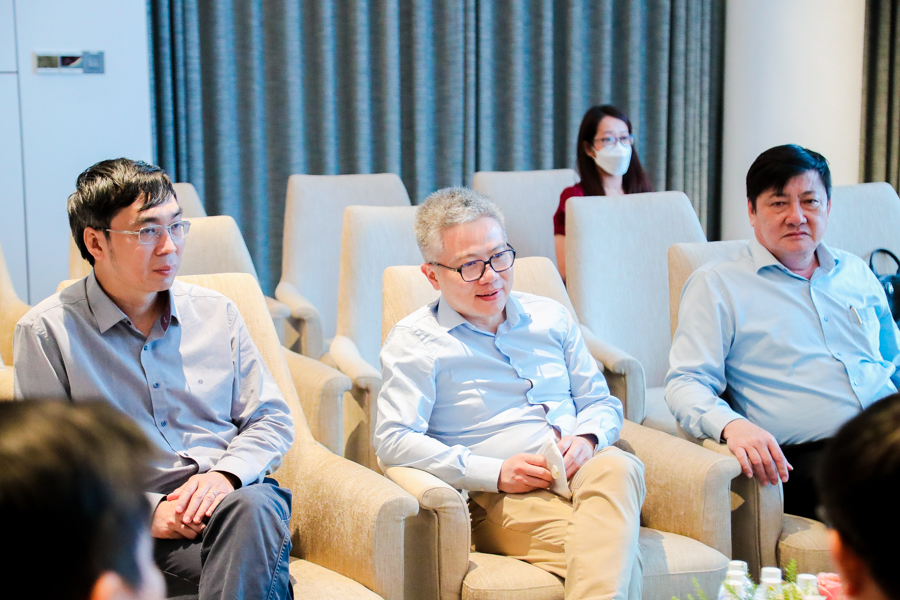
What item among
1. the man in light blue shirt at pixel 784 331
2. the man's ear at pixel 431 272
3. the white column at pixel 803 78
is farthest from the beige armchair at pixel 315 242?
the white column at pixel 803 78

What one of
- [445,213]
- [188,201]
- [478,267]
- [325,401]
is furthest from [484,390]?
[188,201]

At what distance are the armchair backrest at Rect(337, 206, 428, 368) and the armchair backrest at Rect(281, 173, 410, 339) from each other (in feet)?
2.01

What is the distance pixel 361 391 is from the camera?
103 inches

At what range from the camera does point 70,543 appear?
0.52 metres

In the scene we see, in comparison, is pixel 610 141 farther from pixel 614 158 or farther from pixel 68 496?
pixel 68 496

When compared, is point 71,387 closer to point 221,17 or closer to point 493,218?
point 493,218

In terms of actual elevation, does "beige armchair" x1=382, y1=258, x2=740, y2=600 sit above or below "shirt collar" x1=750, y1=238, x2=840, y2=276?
below

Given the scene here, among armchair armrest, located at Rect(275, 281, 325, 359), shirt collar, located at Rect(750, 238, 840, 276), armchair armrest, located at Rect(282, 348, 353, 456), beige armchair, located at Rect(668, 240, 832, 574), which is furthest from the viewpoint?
armchair armrest, located at Rect(275, 281, 325, 359)

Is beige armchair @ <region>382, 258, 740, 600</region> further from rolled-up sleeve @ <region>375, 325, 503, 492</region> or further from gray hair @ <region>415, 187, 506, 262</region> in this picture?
gray hair @ <region>415, 187, 506, 262</region>

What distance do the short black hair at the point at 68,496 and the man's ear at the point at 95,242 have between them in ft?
4.19

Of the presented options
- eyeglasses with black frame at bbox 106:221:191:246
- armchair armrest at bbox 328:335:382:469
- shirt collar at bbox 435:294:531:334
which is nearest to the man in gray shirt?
eyeglasses with black frame at bbox 106:221:191:246

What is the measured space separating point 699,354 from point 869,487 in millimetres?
1623

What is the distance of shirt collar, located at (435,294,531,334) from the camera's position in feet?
6.60

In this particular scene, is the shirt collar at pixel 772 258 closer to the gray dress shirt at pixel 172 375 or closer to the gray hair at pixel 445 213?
the gray hair at pixel 445 213
